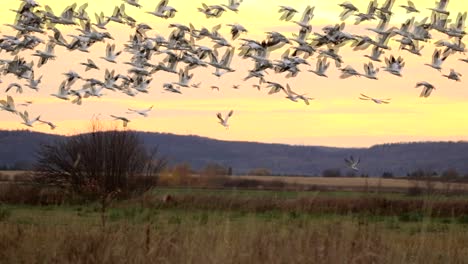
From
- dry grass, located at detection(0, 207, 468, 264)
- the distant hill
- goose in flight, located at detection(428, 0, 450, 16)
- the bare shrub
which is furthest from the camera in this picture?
the distant hill

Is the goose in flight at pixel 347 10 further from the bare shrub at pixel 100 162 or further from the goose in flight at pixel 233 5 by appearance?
the bare shrub at pixel 100 162

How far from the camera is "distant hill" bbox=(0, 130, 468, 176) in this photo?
120 metres

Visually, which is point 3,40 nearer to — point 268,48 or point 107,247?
point 268,48

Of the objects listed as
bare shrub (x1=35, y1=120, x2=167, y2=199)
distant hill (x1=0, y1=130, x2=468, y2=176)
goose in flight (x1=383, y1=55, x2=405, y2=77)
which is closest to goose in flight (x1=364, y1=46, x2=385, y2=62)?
goose in flight (x1=383, y1=55, x2=405, y2=77)

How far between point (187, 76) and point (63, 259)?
938 cm

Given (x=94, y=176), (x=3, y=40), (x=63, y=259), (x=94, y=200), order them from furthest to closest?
1. (x=94, y=176)
2. (x=94, y=200)
3. (x=3, y=40)
4. (x=63, y=259)

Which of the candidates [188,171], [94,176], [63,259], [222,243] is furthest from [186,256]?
[188,171]

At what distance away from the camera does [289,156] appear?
158750 millimetres

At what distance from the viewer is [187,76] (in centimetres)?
1928

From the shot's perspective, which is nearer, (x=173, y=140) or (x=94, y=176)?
(x=94, y=176)

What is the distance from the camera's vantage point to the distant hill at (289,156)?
120312mm

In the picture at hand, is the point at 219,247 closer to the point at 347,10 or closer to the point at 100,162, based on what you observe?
the point at 347,10

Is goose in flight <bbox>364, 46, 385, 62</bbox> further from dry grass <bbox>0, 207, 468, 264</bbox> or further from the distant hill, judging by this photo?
the distant hill

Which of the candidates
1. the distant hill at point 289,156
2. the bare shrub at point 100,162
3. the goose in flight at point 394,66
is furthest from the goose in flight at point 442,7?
the distant hill at point 289,156
